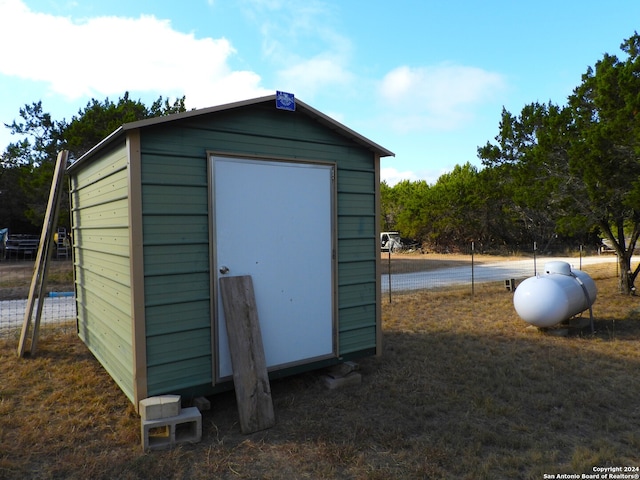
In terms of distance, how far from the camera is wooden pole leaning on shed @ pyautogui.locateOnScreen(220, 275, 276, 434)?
152 inches

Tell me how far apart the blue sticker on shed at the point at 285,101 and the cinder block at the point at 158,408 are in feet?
9.39

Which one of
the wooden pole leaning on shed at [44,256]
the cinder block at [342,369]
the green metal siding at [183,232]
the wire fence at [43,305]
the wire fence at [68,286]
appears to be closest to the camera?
the green metal siding at [183,232]

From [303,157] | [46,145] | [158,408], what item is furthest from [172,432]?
[46,145]

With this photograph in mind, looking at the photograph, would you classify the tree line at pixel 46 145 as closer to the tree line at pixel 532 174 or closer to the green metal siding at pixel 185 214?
the tree line at pixel 532 174

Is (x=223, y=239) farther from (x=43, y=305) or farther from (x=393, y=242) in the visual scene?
(x=393, y=242)

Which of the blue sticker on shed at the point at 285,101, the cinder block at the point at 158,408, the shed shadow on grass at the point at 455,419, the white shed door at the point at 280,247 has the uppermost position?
the blue sticker on shed at the point at 285,101

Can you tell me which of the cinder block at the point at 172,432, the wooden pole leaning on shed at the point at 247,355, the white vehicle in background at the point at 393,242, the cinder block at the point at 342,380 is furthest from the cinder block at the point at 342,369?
the white vehicle in background at the point at 393,242

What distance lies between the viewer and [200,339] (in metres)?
4.05

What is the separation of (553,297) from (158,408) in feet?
19.5

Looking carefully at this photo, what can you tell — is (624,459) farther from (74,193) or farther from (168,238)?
(74,193)

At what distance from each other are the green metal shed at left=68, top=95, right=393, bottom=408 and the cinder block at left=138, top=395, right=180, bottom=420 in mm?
162

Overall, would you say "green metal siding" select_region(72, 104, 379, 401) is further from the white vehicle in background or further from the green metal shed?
the white vehicle in background

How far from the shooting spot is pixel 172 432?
11.7ft

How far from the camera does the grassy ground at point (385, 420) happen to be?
128 inches
